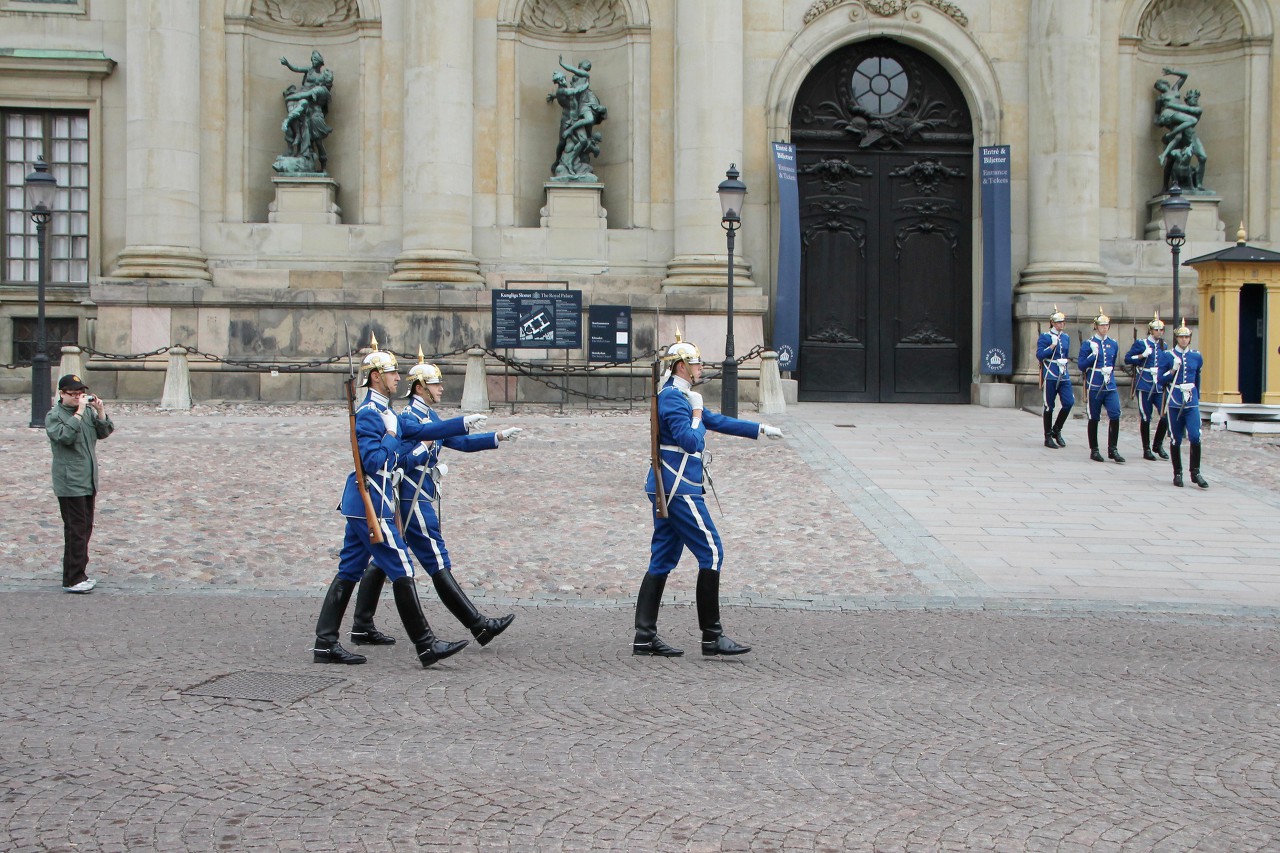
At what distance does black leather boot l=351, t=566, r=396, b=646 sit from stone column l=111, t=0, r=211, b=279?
18675mm

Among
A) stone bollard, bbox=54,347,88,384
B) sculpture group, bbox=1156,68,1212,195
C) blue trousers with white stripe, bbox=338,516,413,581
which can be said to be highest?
sculpture group, bbox=1156,68,1212,195

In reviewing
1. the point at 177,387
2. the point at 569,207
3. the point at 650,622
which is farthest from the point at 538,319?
the point at 650,622

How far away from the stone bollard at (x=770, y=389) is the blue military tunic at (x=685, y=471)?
14.4 metres

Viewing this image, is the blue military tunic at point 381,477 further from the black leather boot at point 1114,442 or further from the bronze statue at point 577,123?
the bronze statue at point 577,123

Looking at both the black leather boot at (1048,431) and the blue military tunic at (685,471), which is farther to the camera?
the black leather boot at (1048,431)

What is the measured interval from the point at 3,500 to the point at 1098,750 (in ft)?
37.5

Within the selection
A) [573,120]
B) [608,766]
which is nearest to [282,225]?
[573,120]

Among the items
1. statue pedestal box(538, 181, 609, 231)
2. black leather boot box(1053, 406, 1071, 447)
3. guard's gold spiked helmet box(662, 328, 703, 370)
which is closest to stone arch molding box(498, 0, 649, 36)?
statue pedestal box(538, 181, 609, 231)

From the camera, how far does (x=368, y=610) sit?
8.95 meters

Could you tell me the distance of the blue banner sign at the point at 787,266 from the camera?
26391 millimetres

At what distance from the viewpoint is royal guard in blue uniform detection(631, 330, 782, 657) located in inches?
341

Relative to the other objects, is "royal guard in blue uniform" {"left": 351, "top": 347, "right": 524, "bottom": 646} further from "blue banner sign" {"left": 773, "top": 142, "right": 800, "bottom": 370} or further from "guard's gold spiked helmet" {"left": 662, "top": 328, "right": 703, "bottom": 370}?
"blue banner sign" {"left": 773, "top": 142, "right": 800, "bottom": 370}

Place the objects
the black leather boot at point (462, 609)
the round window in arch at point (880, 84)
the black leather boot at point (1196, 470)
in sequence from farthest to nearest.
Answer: the round window in arch at point (880, 84) < the black leather boot at point (1196, 470) < the black leather boot at point (462, 609)

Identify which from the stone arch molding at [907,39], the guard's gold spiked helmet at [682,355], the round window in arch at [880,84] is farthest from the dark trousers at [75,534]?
the round window in arch at [880,84]
